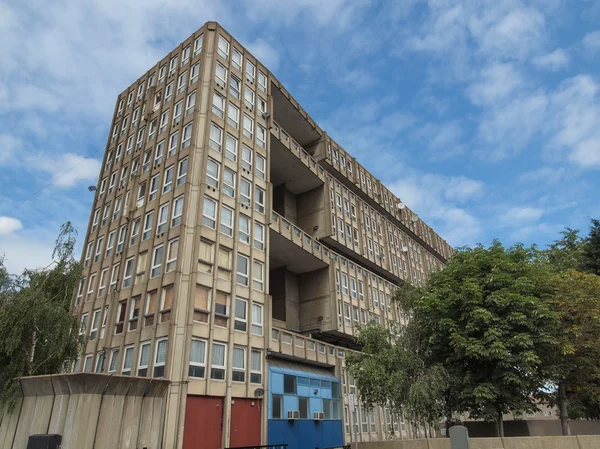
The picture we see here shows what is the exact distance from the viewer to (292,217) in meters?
42.2

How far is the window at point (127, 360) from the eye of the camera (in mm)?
22953

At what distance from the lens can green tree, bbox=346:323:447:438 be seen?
69.3 feet

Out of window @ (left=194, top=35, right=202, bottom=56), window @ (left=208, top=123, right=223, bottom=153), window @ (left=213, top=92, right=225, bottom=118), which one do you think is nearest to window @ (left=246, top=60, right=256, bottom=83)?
window @ (left=194, top=35, right=202, bottom=56)

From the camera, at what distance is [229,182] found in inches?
1120

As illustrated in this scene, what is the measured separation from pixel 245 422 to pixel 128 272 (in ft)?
37.4

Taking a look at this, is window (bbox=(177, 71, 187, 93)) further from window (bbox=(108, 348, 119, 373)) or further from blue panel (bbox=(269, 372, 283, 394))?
blue panel (bbox=(269, 372, 283, 394))

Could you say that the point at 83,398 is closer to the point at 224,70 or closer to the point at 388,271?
the point at 224,70

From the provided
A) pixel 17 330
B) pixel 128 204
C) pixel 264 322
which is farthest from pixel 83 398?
pixel 128 204

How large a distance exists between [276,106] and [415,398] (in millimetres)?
28504

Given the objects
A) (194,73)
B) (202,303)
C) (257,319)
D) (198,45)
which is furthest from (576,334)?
(198,45)

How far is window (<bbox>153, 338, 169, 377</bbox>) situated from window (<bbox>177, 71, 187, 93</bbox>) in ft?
61.3

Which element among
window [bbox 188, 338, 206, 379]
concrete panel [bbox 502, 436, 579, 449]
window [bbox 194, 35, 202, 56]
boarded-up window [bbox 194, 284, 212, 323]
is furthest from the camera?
window [bbox 194, 35, 202, 56]

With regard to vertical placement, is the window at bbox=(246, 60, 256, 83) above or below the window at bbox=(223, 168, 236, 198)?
above

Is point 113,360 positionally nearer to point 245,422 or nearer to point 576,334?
point 245,422
